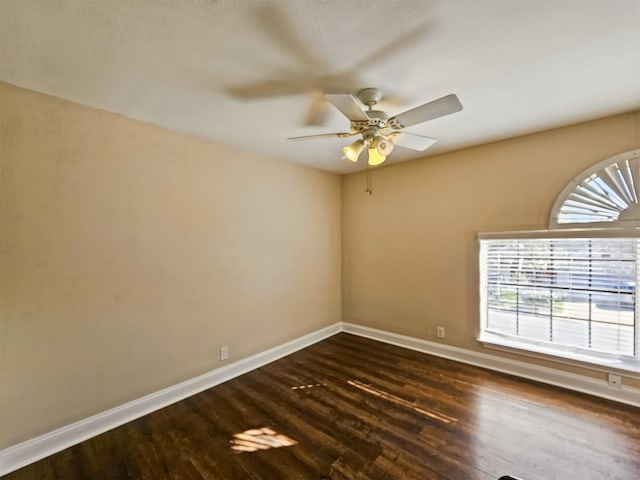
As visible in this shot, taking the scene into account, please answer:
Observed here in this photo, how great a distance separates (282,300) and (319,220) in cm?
127

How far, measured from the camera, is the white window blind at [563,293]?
2.47 m

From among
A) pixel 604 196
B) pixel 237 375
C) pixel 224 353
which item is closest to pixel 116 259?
pixel 224 353

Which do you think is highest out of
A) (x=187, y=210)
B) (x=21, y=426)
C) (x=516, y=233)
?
(x=187, y=210)

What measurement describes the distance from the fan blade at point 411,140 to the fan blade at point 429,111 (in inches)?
6.8

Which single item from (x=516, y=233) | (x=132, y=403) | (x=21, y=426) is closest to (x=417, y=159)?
(x=516, y=233)

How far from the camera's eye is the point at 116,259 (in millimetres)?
2262

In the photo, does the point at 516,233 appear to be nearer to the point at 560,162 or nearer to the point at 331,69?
the point at 560,162

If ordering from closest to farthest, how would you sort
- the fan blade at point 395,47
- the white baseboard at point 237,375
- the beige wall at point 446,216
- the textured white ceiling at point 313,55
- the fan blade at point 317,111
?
the textured white ceiling at point 313,55 < the fan blade at point 395,47 < the white baseboard at point 237,375 < the fan blade at point 317,111 < the beige wall at point 446,216

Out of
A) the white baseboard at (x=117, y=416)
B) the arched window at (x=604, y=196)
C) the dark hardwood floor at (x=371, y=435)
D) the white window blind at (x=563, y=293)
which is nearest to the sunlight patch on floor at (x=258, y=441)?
the dark hardwood floor at (x=371, y=435)

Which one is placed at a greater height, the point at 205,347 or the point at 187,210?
the point at 187,210

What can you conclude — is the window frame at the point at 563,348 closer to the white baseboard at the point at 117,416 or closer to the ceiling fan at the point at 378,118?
the ceiling fan at the point at 378,118

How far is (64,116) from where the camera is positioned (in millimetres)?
2029

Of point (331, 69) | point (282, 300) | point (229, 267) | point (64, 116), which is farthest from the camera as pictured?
point (282, 300)

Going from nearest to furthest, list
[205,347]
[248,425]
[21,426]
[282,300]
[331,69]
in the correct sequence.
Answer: [331,69]
[21,426]
[248,425]
[205,347]
[282,300]
